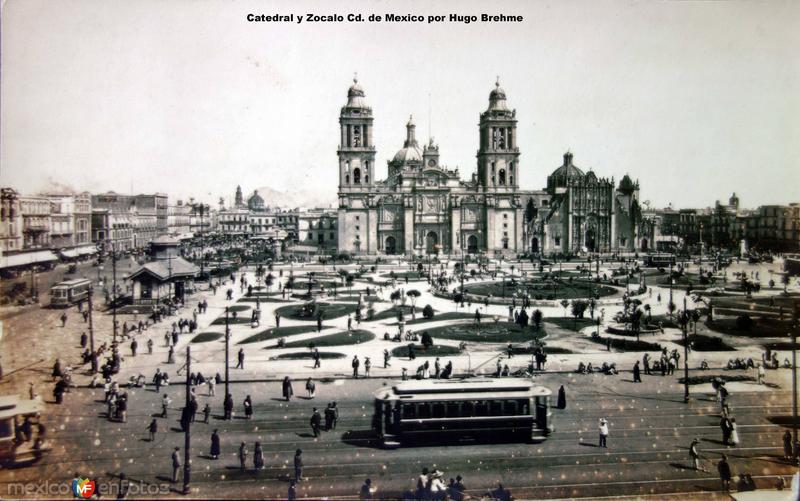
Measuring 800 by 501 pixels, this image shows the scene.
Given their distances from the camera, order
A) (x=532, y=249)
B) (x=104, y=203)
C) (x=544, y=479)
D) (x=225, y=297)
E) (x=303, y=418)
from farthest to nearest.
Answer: (x=532, y=249)
(x=104, y=203)
(x=225, y=297)
(x=303, y=418)
(x=544, y=479)

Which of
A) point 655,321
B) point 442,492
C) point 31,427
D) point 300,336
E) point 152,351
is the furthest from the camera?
point 655,321

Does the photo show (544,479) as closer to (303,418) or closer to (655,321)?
(303,418)

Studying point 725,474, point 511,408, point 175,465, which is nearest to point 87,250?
point 175,465

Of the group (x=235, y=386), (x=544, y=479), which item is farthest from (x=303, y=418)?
(x=544, y=479)

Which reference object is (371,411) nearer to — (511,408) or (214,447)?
(511,408)

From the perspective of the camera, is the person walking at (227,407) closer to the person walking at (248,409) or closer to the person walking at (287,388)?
the person walking at (248,409)

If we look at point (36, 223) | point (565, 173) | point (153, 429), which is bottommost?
point (153, 429)

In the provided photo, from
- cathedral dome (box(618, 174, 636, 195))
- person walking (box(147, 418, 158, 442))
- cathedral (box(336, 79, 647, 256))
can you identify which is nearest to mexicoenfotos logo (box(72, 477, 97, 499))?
person walking (box(147, 418, 158, 442))
